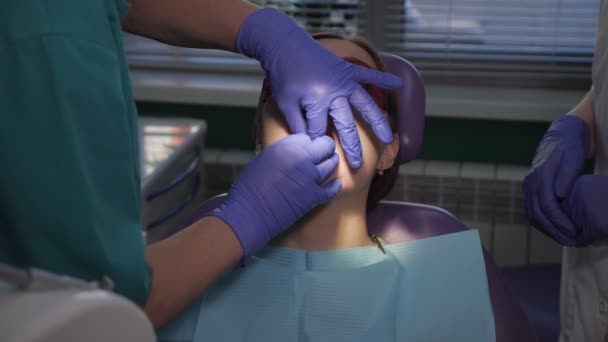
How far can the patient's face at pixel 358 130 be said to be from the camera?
1414 mm

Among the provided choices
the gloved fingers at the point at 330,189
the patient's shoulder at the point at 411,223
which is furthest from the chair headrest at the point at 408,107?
the gloved fingers at the point at 330,189

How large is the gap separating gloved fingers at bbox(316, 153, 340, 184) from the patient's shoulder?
0.96 ft

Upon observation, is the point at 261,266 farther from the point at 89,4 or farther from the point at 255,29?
the point at 89,4

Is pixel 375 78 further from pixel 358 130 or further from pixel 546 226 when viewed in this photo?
pixel 546 226

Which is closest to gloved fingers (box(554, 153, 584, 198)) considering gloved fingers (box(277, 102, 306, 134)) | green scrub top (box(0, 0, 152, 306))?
gloved fingers (box(277, 102, 306, 134))

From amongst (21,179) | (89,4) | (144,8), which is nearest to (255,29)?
(144,8)

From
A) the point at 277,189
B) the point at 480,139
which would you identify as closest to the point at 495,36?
the point at 480,139

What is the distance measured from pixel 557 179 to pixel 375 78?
0.47 meters

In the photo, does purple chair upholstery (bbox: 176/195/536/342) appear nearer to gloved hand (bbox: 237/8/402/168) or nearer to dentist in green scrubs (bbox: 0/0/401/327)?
gloved hand (bbox: 237/8/402/168)

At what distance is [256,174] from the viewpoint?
1.26 m

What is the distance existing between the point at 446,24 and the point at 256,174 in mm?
1588

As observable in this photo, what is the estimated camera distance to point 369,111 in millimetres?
1346

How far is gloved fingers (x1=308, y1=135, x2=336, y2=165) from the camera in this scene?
1.30 metres

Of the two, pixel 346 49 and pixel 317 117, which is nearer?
pixel 317 117
